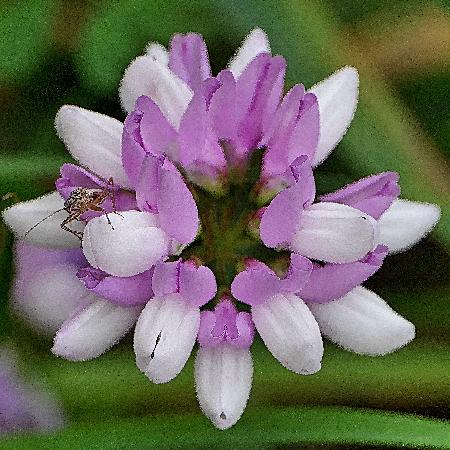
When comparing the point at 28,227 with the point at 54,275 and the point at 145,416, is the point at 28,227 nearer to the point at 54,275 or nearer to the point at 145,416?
the point at 54,275

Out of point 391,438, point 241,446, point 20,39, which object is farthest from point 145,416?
point 20,39

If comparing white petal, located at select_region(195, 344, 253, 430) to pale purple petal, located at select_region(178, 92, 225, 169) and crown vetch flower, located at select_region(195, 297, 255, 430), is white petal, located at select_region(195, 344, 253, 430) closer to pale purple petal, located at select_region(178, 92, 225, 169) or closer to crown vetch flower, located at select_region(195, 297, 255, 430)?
crown vetch flower, located at select_region(195, 297, 255, 430)

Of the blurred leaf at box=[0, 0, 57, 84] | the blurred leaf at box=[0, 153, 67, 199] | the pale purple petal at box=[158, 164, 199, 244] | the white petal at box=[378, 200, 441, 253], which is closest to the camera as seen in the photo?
the pale purple petal at box=[158, 164, 199, 244]

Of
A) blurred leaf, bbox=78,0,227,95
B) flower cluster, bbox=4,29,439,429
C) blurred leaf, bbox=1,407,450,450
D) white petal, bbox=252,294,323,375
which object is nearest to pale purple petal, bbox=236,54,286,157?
flower cluster, bbox=4,29,439,429

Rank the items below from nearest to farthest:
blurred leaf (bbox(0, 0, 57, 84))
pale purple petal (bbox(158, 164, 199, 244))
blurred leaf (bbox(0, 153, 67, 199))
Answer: pale purple petal (bbox(158, 164, 199, 244))
blurred leaf (bbox(0, 153, 67, 199))
blurred leaf (bbox(0, 0, 57, 84))

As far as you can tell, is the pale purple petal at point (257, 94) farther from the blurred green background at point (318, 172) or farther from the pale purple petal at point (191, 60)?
the blurred green background at point (318, 172)

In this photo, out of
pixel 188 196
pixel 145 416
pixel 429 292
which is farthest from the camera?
pixel 429 292

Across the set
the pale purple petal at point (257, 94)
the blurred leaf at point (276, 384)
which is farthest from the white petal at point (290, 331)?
the blurred leaf at point (276, 384)

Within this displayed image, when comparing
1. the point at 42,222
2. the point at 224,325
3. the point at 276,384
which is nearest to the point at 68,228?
the point at 42,222
